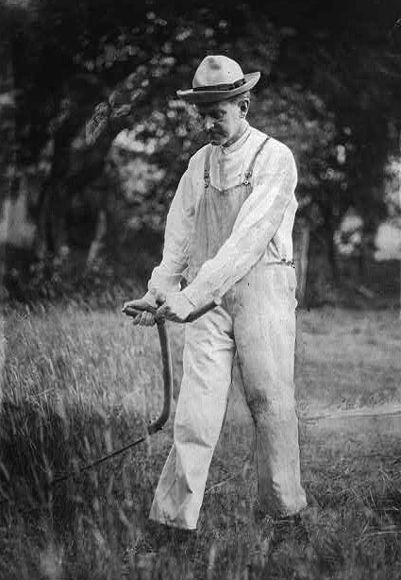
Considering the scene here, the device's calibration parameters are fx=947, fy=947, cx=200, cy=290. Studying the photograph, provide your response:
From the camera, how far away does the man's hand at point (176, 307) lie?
307cm

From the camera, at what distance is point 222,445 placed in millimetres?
3557

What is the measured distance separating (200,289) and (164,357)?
0.40 metres

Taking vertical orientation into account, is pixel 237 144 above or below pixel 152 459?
above

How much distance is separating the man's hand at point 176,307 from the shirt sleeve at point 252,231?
2cm

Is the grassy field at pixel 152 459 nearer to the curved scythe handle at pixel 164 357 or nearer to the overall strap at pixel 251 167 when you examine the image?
the curved scythe handle at pixel 164 357

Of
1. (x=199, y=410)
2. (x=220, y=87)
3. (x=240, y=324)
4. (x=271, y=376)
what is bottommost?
(x=199, y=410)

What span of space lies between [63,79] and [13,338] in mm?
1097

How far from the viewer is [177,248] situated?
350cm

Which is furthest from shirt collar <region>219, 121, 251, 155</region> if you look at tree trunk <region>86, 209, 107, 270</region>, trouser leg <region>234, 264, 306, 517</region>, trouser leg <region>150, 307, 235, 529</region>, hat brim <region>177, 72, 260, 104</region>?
tree trunk <region>86, 209, 107, 270</region>

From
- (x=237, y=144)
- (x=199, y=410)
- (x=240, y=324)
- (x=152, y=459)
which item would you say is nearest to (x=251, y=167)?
(x=237, y=144)

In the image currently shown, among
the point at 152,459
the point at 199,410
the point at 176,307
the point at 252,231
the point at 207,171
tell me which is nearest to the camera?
the point at 176,307

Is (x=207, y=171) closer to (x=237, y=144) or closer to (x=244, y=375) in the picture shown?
(x=237, y=144)

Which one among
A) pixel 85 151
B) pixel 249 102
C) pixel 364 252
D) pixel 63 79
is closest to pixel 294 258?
pixel 364 252

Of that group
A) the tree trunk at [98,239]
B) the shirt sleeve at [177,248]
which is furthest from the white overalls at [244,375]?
the tree trunk at [98,239]
